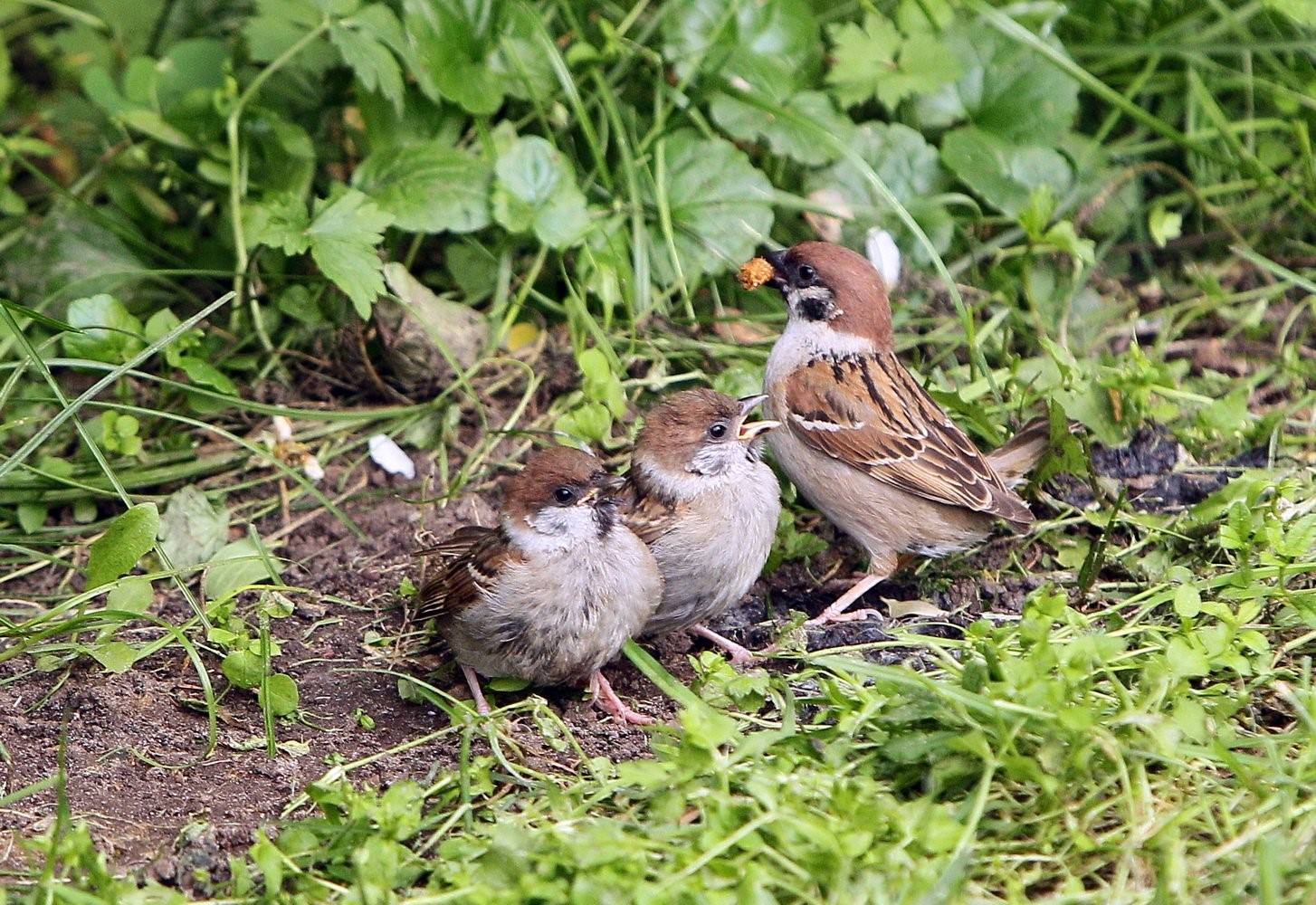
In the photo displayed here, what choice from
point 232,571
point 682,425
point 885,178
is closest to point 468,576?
point 682,425

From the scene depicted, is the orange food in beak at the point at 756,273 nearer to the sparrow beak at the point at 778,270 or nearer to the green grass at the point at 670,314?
the sparrow beak at the point at 778,270

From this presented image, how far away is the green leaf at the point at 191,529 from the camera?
16.4 ft

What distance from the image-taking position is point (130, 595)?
4.36 m

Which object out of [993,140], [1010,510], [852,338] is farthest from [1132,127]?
[1010,510]

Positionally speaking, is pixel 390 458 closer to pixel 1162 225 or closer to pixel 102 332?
pixel 102 332

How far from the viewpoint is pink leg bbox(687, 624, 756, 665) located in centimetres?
458

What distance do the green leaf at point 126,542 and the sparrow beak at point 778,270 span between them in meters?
2.31

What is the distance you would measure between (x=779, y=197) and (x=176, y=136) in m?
2.41

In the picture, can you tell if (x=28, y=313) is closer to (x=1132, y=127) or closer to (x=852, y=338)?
(x=852, y=338)

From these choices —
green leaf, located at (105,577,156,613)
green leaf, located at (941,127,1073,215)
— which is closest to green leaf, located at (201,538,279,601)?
green leaf, located at (105,577,156,613)

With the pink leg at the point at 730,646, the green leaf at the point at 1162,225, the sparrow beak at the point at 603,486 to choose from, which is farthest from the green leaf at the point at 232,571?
the green leaf at the point at 1162,225

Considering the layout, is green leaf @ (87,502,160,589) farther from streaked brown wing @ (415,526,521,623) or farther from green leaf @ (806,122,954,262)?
green leaf @ (806,122,954,262)

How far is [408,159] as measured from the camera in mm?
5742

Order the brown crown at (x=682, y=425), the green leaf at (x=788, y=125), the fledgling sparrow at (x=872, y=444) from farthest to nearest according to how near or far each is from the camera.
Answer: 1. the green leaf at (x=788, y=125)
2. the fledgling sparrow at (x=872, y=444)
3. the brown crown at (x=682, y=425)
